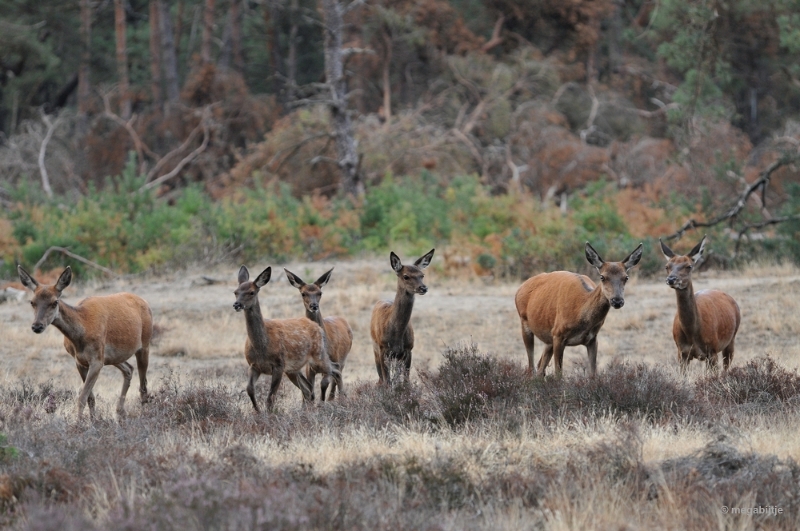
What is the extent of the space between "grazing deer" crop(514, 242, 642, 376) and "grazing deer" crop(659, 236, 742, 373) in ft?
2.29

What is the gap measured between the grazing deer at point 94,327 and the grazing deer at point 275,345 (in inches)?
61.1

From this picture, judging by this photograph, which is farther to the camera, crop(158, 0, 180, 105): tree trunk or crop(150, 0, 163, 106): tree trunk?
crop(150, 0, 163, 106): tree trunk

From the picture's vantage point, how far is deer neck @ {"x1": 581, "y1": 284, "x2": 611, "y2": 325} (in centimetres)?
1188

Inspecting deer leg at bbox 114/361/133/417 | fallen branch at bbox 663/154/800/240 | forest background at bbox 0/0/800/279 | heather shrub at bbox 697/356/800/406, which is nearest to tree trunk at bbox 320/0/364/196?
forest background at bbox 0/0/800/279

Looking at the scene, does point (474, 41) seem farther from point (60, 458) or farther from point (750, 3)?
point (60, 458)

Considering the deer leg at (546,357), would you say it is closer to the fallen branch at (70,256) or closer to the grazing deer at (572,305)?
the grazing deer at (572,305)

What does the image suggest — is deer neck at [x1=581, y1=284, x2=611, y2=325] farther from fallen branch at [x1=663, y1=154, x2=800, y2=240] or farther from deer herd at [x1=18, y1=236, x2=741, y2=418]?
fallen branch at [x1=663, y1=154, x2=800, y2=240]

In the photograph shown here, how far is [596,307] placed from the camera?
11938 millimetres

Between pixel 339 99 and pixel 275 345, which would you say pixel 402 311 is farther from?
pixel 339 99

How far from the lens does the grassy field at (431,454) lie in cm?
699

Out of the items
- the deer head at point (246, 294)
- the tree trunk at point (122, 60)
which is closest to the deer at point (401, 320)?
the deer head at point (246, 294)

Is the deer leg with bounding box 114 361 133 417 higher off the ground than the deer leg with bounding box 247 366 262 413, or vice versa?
the deer leg with bounding box 247 366 262 413

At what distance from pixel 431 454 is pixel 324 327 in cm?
502

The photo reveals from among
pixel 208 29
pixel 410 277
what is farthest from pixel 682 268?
pixel 208 29
